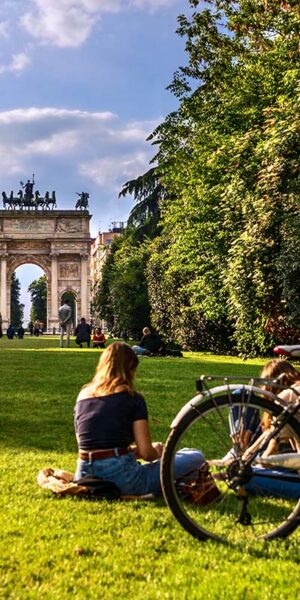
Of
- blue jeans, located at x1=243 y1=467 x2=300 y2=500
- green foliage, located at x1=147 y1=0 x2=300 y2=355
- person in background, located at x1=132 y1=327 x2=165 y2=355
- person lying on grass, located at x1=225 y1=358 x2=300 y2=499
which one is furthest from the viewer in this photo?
person in background, located at x1=132 y1=327 x2=165 y2=355

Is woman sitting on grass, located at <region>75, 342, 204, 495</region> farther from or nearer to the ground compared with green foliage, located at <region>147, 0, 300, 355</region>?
nearer to the ground

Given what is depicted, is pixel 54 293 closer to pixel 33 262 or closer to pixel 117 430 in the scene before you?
pixel 33 262

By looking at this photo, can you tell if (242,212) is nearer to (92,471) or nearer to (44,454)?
(44,454)

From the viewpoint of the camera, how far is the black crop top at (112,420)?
492 cm

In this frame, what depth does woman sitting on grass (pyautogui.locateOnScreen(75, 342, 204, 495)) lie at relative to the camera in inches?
194

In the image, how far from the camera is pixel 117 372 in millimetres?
4992

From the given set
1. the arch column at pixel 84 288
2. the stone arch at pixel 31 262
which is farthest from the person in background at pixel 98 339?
the stone arch at pixel 31 262

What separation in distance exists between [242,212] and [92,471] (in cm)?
1443

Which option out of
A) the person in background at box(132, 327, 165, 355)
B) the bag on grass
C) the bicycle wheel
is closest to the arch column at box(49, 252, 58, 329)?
the person in background at box(132, 327, 165, 355)

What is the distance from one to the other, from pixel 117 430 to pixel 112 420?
76 mm

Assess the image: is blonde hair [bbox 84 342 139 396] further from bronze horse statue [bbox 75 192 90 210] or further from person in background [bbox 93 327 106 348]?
bronze horse statue [bbox 75 192 90 210]

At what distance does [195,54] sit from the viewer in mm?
23969

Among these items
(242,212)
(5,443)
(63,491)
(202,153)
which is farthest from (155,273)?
(63,491)

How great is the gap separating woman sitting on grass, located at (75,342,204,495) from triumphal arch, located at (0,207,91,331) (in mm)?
78470
